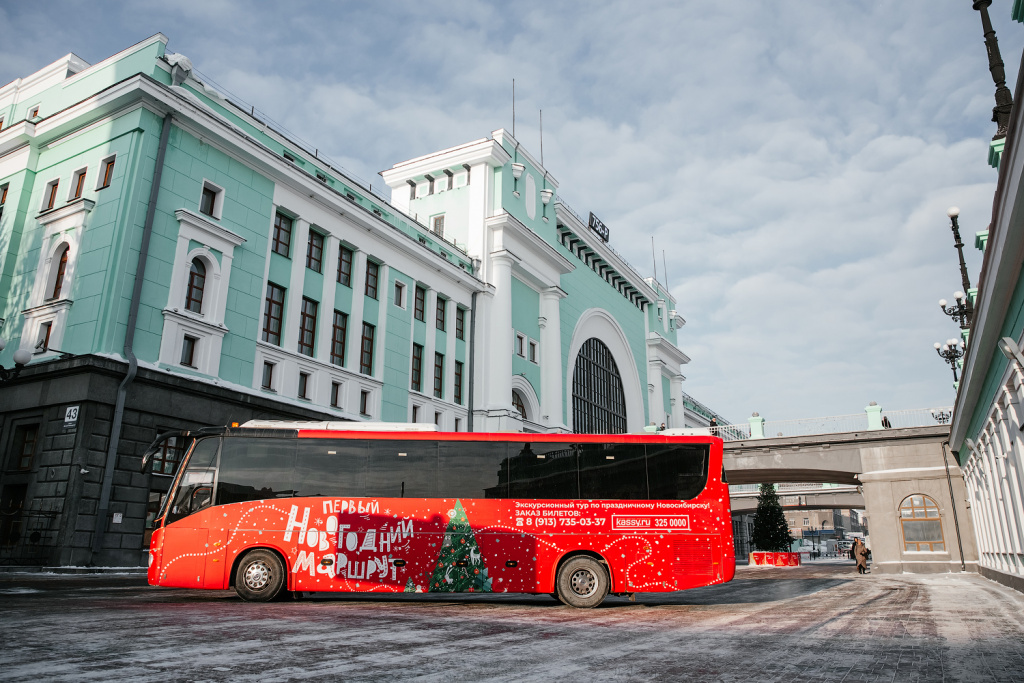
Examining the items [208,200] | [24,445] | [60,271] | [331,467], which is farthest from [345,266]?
[331,467]

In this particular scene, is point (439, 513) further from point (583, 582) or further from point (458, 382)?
point (458, 382)

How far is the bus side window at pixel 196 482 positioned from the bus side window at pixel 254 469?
19cm

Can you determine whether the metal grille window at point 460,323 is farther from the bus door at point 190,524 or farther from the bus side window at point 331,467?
the bus door at point 190,524

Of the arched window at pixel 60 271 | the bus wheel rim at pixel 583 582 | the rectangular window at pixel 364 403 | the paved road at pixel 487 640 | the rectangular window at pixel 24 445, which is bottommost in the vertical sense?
the paved road at pixel 487 640

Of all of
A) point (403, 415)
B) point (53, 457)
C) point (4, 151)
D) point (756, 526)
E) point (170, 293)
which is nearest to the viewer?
point (53, 457)

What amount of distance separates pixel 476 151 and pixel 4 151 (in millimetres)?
22356

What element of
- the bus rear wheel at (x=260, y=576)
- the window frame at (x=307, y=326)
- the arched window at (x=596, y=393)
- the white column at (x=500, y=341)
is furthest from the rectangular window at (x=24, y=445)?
the arched window at (x=596, y=393)

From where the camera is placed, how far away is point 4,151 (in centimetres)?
2656

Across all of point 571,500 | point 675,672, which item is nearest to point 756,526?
point 571,500

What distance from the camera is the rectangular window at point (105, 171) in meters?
23.1

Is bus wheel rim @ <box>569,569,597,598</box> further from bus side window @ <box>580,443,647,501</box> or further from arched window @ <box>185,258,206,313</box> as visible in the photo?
arched window @ <box>185,258,206,313</box>

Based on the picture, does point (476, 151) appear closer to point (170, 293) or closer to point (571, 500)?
point (170, 293)

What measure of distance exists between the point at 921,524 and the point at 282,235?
29122 millimetres

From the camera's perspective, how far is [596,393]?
50.2m
